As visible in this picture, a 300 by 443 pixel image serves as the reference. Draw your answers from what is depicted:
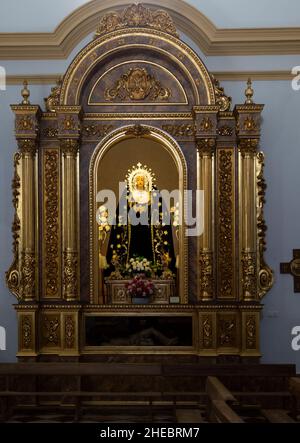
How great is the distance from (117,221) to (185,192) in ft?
3.43

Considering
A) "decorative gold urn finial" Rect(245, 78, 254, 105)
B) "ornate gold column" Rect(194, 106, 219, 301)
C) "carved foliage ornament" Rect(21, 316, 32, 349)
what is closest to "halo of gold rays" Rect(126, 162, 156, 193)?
"ornate gold column" Rect(194, 106, 219, 301)

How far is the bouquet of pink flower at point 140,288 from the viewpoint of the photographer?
902cm

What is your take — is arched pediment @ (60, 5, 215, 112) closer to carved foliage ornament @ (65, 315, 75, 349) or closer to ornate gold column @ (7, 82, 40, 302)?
ornate gold column @ (7, 82, 40, 302)

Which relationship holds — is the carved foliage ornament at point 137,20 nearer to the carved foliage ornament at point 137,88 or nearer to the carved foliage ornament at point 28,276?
the carved foliage ornament at point 137,88

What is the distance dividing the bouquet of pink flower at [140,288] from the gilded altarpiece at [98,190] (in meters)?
0.17

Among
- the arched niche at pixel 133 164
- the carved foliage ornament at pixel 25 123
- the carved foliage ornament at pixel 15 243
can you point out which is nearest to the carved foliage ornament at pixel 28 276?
the carved foliage ornament at pixel 15 243

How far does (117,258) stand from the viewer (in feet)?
31.0

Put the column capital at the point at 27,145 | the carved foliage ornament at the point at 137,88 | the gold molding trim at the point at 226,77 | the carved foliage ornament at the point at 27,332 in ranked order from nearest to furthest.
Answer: the carved foliage ornament at the point at 27,332, the column capital at the point at 27,145, the carved foliage ornament at the point at 137,88, the gold molding trim at the point at 226,77

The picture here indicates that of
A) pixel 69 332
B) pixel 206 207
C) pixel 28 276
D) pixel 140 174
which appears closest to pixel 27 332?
pixel 69 332

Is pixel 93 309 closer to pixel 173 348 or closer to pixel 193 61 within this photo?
pixel 173 348

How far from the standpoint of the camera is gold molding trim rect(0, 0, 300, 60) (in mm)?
9344

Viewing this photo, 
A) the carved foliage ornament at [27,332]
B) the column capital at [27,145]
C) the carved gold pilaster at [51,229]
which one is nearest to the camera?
the carved foliage ornament at [27,332]
